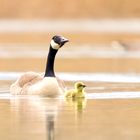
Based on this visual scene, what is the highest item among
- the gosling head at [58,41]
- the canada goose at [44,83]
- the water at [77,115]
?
the gosling head at [58,41]

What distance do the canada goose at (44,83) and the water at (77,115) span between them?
0.72 feet

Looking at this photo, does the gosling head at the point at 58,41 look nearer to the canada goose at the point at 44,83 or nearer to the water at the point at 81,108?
the canada goose at the point at 44,83

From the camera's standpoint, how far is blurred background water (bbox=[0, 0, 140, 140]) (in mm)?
12352

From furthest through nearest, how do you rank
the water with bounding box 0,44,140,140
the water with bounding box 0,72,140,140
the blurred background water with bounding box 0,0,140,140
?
the blurred background water with bounding box 0,0,140,140 < the water with bounding box 0,44,140,140 < the water with bounding box 0,72,140,140

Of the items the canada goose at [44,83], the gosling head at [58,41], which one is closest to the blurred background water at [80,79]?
the canada goose at [44,83]

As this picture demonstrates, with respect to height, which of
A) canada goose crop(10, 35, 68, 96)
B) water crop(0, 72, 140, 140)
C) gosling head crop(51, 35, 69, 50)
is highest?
gosling head crop(51, 35, 69, 50)

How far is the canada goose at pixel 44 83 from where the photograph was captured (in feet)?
54.9

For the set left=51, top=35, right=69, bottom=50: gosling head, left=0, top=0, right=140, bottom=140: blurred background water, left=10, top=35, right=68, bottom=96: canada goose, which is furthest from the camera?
left=51, top=35, right=69, bottom=50: gosling head

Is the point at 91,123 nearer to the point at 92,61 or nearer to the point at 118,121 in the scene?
the point at 118,121

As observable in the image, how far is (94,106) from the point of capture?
14852 millimetres

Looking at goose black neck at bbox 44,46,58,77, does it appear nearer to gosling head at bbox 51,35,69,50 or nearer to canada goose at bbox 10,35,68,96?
canada goose at bbox 10,35,68,96

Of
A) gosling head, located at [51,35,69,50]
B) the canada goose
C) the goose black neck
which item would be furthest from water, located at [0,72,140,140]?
gosling head, located at [51,35,69,50]

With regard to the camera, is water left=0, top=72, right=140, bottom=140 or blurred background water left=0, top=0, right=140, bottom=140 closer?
water left=0, top=72, right=140, bottom=140

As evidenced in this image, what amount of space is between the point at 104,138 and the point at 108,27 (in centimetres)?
3933
